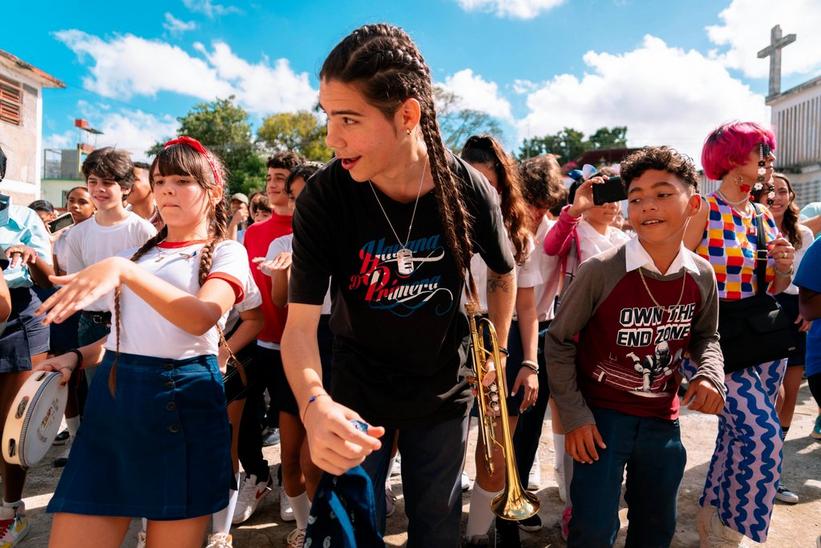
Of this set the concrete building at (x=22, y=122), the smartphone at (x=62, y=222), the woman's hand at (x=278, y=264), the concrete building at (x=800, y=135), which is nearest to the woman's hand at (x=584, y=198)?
the woman's hand at (x=278, y=264)

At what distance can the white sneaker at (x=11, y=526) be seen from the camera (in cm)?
309

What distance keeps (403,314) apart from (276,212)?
2.32m

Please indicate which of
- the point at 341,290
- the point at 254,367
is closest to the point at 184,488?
the point at 341,290

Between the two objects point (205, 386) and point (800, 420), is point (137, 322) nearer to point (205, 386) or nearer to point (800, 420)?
point (205, 386)

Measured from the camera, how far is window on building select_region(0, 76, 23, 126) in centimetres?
1847

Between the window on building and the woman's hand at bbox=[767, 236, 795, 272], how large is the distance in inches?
926

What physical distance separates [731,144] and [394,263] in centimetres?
243

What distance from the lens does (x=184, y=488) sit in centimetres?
196

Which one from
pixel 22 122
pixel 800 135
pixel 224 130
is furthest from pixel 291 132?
pixel 800 135

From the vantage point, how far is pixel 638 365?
2346 mm

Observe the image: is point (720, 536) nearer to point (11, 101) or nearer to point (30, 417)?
point (30, 417)

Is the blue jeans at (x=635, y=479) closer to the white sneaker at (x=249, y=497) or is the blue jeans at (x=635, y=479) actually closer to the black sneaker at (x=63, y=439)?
the white sneaker at (x=249, y=497)

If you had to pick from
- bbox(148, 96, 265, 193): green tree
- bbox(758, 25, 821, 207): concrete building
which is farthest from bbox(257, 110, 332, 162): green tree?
bbox(758, 25, 821, 207): concrete building

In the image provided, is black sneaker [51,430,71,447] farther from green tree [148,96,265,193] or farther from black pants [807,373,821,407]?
green tree [148,96,265,193]
